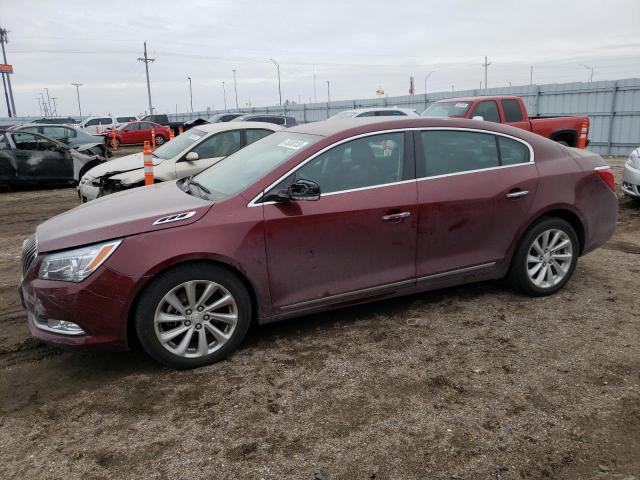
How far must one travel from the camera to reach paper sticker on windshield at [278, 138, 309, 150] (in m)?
4.21

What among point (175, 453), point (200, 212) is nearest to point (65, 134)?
point (200, 212)

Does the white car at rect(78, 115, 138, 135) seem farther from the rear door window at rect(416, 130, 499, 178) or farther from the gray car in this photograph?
the rear door window at rect(416, 130, 499, 178)

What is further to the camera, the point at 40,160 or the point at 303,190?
the point at 40,160

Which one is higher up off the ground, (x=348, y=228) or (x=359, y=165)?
(x=359, y=165)

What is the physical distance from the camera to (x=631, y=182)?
27.7 feet

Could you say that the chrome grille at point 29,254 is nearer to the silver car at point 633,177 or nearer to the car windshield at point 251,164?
the car windshield at point 251,164

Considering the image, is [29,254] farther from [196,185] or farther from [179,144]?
[179,144]

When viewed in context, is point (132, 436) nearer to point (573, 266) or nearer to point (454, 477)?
point (454, 477)

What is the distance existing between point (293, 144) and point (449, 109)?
30.2 feet

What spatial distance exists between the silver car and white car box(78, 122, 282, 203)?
5850 mm

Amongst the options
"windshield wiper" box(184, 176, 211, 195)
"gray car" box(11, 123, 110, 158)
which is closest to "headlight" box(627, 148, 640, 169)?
"windshield wiper" box(184, 176, 211, 195)

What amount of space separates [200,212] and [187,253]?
0.34 m

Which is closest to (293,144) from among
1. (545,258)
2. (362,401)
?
(362,401)

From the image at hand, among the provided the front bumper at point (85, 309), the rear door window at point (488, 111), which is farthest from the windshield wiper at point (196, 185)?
the rear door window at point (488, 111)
